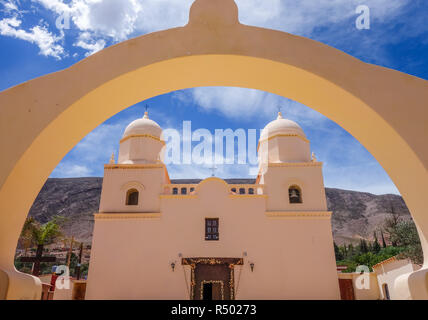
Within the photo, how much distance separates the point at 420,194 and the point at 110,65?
265cm

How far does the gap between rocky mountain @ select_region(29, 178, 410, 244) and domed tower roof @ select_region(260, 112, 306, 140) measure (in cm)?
2557

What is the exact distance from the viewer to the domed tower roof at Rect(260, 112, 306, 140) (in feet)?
50.3

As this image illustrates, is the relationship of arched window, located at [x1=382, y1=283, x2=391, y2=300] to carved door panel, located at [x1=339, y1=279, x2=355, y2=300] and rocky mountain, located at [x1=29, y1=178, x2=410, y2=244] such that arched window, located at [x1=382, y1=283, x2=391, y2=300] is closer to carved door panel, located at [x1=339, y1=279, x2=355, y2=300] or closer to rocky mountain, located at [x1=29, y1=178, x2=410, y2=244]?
carved door panel, located at [x1=339, y1=279, x2=355, y2=300]

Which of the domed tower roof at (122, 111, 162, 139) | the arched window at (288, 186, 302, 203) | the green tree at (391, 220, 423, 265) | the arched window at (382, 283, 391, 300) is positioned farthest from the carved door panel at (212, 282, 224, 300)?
the green tree at (391, 220, 423, 265)

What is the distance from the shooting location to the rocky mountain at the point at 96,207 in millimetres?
36938

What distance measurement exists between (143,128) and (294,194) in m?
7.87

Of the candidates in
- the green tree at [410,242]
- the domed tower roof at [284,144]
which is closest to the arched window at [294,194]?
the domed tower roof at [284,144]

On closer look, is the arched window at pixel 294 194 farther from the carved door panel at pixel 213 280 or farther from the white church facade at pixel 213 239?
the carved door panel at pixel 213 280

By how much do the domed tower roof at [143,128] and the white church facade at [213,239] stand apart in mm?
2001

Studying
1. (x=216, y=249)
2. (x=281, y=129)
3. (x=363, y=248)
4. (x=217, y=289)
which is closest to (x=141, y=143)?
(x=216, y=249)

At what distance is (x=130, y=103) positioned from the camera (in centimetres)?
298
